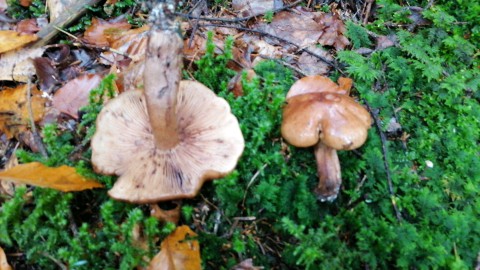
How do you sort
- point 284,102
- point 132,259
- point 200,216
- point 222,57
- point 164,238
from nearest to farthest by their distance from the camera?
1. point 132,259
2. point 164,238
3. point 200,216
4. point 284,102
5. point 222,57

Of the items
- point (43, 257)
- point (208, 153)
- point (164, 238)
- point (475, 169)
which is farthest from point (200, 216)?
point (475, 169)

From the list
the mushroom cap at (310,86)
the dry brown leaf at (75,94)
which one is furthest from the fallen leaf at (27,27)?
the mushroom cap at (310,86)

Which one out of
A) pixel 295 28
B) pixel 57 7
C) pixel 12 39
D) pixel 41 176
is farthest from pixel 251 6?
pixel 41 176

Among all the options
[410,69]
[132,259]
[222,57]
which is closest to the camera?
[132,259]

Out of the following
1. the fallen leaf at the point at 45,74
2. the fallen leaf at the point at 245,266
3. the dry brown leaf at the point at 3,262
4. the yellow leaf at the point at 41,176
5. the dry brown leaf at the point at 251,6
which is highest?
the dry brown leaf at the point at 251,6

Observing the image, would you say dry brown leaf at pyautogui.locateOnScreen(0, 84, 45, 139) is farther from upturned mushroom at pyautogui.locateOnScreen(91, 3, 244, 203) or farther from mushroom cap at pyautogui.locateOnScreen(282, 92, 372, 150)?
mushroom cap at pyautogui.locateOnScreen(282, 92, 372, 150)

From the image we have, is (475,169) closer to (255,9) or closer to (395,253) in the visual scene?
(395,253)

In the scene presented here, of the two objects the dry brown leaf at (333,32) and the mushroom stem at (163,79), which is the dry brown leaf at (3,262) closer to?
the mushroom stem at (163,79)
